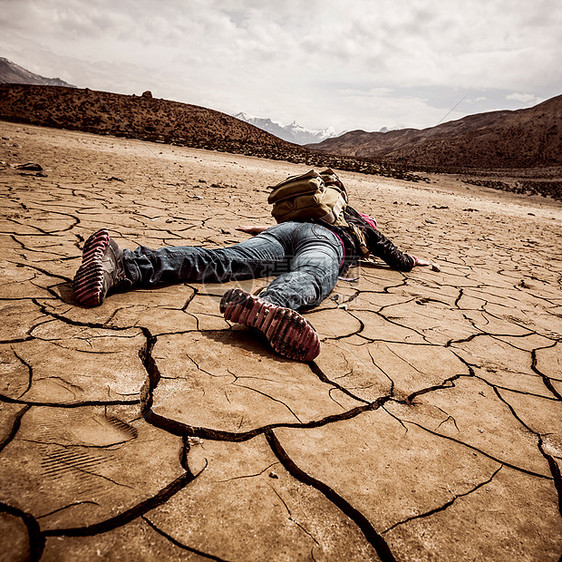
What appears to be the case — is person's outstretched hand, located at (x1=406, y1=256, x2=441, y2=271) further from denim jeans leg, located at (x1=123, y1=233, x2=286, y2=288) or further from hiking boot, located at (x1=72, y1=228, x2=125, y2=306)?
hiking boot, located at (x1=72, y1=228, x2=125, y2=306)

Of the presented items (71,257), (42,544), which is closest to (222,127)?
(71,257)

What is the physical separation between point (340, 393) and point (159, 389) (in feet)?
1.73

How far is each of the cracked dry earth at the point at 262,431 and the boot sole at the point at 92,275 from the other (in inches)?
1.9

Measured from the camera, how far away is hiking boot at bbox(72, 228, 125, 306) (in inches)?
50.1

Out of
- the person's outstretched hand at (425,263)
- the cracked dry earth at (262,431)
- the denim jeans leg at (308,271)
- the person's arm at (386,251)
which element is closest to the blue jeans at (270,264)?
the denim jeans leg at (308,271)

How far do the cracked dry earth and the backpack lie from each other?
0.48m

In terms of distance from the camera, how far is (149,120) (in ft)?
62.1

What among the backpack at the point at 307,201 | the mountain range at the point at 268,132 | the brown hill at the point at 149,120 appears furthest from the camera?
the mountain range at the point at 268,132

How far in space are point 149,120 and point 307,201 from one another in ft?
67.2

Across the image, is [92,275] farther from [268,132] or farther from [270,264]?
[268,132]

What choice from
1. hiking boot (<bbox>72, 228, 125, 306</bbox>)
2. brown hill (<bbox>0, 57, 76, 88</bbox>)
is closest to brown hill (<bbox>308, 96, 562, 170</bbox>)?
hiking boot (<bbox>72, 228, 125, 306</bbox>)

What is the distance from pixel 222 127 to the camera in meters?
22.5

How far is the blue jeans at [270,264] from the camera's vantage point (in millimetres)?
1353

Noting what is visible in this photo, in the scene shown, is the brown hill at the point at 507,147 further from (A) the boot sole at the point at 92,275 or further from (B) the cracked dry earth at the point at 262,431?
(A) the boot sole at the point at 92,275
